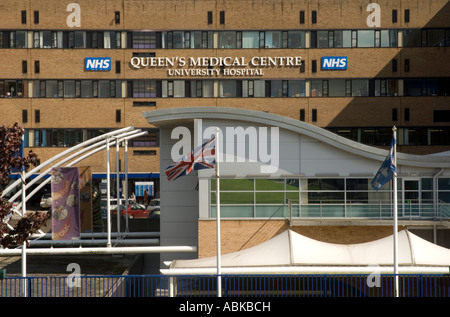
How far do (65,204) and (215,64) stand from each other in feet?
132

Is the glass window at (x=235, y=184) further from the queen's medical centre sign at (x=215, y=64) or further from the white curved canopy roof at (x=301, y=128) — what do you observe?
the queen's medical centre sign at (x=215, y=64)

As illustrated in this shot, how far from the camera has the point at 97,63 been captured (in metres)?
66.8

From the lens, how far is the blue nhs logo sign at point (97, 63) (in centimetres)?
6669

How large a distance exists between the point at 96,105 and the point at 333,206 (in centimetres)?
4281

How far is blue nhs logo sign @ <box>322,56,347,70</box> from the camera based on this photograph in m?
66.8

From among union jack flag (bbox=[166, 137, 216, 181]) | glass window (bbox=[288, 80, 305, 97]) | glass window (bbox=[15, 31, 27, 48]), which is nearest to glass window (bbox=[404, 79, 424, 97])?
glass window (bbox=[288, 80, 305, 97])

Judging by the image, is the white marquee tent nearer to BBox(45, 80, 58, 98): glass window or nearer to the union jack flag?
the union jack flag

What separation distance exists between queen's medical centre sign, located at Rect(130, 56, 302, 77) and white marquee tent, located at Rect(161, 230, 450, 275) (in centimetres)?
4154

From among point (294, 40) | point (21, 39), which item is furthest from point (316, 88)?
point (21, 39)

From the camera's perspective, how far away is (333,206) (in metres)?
29.4

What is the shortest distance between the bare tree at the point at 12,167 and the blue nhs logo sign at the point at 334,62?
47810mm

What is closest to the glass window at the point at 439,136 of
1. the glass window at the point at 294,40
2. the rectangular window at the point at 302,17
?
the glass window at the point at 294,40

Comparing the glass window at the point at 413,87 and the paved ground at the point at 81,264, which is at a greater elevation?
the glass window at the point at 413,87
